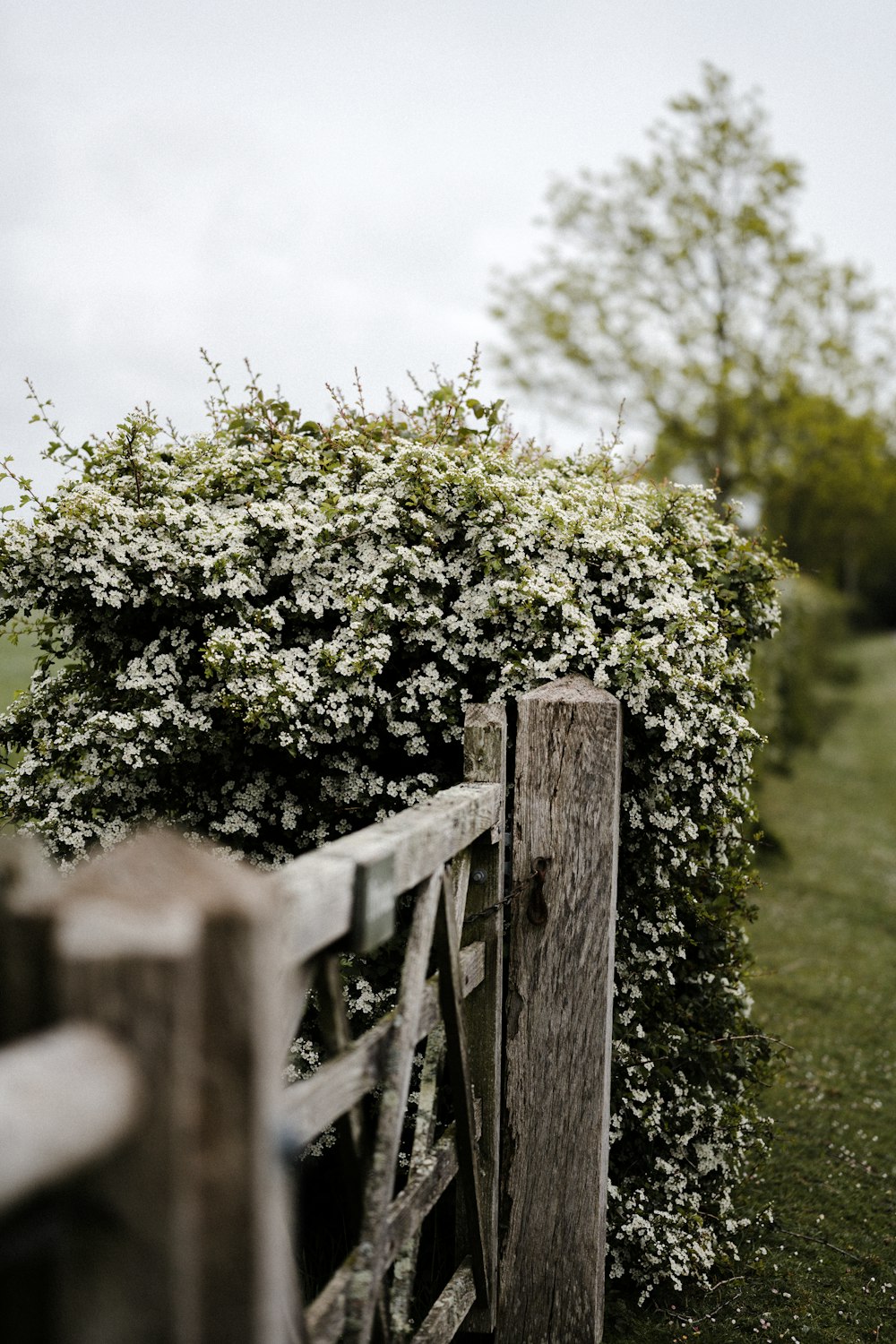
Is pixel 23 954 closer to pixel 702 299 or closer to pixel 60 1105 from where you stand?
pixel 60 1105

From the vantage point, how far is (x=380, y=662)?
3.35 m

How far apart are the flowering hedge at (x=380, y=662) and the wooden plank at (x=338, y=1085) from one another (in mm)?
1249

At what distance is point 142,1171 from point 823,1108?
519 centimetres

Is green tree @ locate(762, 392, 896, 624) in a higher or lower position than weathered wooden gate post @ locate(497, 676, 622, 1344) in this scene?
higher

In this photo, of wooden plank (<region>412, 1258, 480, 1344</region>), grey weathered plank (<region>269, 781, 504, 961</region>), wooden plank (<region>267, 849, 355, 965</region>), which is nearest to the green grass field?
wooden plank (<region>412, 1258, 480, 1344</region>)

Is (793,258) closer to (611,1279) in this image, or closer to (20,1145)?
(611,1279)

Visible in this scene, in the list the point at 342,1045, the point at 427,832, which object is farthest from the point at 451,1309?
the point at 427,832

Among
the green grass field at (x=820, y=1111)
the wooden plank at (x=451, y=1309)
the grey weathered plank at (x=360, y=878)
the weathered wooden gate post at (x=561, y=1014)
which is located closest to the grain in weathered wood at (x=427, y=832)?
the grey weathered plank at (x=360, y=878)

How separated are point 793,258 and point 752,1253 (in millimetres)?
16855

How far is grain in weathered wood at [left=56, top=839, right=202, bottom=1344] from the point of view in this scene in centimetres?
100

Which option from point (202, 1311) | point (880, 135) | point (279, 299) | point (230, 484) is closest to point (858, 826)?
point (880, 135)

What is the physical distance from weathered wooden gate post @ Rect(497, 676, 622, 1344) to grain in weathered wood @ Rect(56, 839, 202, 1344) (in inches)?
83.1

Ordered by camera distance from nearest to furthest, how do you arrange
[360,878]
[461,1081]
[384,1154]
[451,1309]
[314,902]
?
[314,902], [360,878], [384,1154], [461,1081], [451,1309]

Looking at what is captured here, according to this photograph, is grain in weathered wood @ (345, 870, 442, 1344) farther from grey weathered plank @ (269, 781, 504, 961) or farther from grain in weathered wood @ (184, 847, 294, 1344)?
grain in weathered wood @ (184, 847, 294, 1344)
